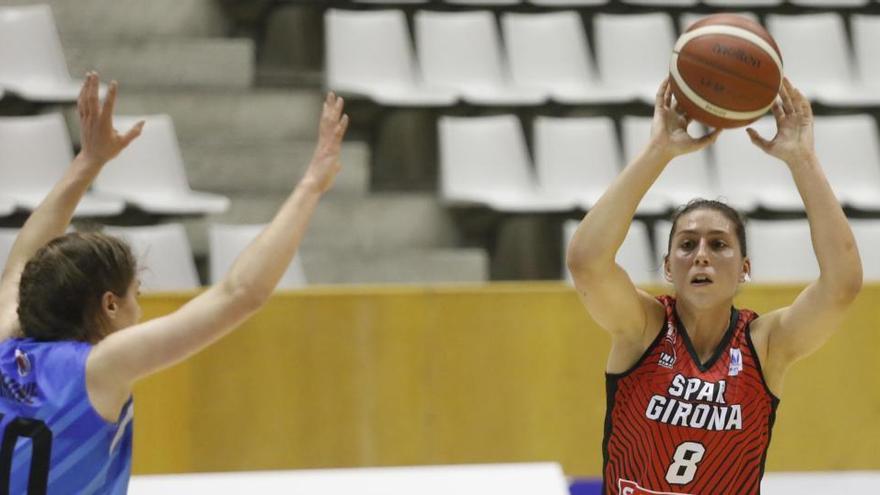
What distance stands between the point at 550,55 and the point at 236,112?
1645 mm

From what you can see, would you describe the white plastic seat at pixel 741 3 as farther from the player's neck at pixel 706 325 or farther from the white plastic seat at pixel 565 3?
the player's neck at pixel 706 325

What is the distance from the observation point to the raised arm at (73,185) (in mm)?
2551

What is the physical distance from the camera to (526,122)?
6754mm

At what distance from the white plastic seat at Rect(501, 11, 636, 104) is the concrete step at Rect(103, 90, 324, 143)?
1.06 meters

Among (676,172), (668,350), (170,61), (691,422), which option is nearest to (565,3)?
(676,172)

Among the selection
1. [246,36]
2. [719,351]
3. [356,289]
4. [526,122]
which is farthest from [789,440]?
[246,36]

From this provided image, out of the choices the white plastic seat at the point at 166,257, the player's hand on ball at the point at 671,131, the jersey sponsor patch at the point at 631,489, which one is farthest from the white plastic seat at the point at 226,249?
the player's hand on ball at the point at 671,131

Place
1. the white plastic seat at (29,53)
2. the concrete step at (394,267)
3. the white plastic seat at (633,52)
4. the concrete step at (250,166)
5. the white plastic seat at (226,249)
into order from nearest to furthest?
the white plastic seat at (226,249)
the concrete step at (394,267)
the white plastic seat at (29,53)
the concrete step at (250,166)
the white plastic seat at (633,52)

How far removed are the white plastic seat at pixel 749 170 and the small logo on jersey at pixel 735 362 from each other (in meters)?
3.68

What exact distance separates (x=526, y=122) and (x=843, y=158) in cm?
161

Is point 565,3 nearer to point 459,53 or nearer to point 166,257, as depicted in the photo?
point 459,53

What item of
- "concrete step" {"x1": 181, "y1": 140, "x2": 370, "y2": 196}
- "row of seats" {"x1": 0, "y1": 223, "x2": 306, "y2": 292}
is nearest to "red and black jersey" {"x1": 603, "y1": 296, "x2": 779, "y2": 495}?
"row of seats" {"x1": 0, "y1": 223, "x2": 306, "y2": 292}

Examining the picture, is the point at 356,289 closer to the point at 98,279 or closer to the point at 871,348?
the point at 871,348

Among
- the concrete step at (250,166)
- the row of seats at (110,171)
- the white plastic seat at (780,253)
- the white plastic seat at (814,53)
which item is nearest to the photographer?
the row of seats at (110,171)
